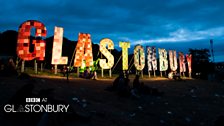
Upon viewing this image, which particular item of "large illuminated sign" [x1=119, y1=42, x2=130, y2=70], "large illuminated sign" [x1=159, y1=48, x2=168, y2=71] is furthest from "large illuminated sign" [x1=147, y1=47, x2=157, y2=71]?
"large illuminated sign" [x1=119, y1=42, x2=130, y2=70]

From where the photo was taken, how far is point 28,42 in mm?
17469

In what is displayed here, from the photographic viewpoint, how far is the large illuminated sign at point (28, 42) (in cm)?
1717

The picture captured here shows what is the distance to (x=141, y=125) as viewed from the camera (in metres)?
8.92

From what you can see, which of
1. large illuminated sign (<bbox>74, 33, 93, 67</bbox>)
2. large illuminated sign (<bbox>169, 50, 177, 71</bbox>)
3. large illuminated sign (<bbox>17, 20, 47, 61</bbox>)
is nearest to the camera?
large illuminated sign (<bbox>17, 20, 47, 61</bbox>)

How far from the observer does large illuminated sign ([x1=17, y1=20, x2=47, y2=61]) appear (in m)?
17.2

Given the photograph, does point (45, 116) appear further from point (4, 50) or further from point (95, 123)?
point (4, 50)

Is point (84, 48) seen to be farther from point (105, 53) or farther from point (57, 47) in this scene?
point (57, 47)

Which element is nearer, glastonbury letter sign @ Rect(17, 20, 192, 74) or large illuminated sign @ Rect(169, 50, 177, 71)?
glastonbury letter sign @ Rect(17, 20, 192, 74)

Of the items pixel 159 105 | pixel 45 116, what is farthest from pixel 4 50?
pixel 45 116

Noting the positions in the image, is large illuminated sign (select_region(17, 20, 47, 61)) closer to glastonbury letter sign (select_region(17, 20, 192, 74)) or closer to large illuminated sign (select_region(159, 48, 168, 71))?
glastonbury letter sign (select_region(17, 20, 192, 74))

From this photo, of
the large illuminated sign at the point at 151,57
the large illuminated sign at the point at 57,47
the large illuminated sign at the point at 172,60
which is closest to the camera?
the large illuminated sign at the point at 57,47

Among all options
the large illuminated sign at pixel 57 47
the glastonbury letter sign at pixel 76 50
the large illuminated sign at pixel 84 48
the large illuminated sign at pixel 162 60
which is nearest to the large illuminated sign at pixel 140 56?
the glastonbury letter sign at pixel 76 50

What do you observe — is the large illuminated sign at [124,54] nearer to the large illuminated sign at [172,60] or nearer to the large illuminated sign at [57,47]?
the large illuminated sign at [57,47]

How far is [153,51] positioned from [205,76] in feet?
56.1
